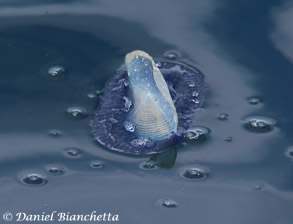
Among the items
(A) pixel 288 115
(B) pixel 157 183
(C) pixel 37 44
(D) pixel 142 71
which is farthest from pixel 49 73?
(A) pixel 288 115

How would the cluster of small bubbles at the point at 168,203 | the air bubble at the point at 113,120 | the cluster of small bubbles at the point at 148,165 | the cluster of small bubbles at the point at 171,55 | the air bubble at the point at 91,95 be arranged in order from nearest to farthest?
1. the cluster of small bubbles at the point at 168,203
2. the cluster of small bubbles at the point at 148,165
3. the air bubble at the point at 113,120
4. the air bubble at the point at 91,95
5. the cluster of small bubbles at the point at 171,55

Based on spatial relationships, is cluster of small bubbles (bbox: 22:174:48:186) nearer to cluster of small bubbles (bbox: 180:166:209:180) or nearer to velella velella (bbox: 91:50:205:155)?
velella velella (bbox: 91:50:205:155)

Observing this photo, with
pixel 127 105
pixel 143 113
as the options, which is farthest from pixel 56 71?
pixel 143 113

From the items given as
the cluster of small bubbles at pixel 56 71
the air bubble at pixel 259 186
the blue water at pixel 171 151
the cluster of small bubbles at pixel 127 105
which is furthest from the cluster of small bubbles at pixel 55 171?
the air bubble at pixel 259 186

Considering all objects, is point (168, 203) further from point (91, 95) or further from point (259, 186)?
point (91, 95)

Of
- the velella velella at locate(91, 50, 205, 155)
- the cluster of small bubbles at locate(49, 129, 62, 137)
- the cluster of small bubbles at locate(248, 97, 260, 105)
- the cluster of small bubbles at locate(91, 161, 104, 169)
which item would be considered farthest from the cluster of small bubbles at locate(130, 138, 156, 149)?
the cluster of small bubbles at locate(248, 97, 260, 105)

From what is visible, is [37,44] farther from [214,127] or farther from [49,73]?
[214,127]

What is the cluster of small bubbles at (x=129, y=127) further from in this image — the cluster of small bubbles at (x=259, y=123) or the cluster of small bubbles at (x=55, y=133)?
the cluster of small bubbles at (x=259, y=123)
